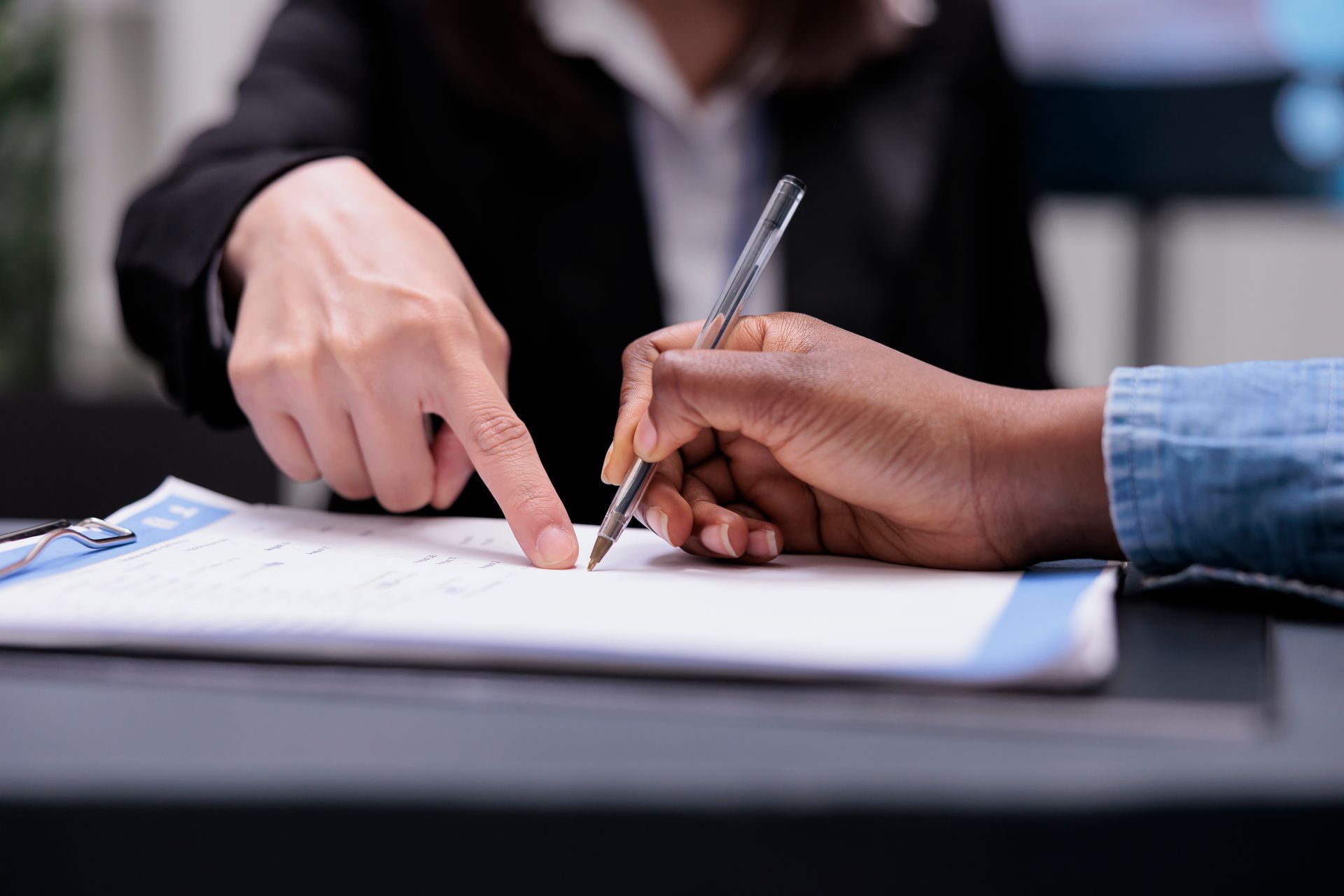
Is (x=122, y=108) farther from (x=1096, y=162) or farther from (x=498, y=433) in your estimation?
(x=498, y=433)

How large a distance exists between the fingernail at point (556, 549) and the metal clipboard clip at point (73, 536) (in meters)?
0.17

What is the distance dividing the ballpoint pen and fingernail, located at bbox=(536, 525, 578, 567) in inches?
0.5

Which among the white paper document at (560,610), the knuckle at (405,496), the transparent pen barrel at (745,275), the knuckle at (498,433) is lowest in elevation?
the knuckle at (405,496)

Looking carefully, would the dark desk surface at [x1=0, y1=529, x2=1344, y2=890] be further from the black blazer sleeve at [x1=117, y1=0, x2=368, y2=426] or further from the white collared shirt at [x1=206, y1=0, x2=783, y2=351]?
the white collared shirt at [x1=206, y1=0, x2=783, y2=351]

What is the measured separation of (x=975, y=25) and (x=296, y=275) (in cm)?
74

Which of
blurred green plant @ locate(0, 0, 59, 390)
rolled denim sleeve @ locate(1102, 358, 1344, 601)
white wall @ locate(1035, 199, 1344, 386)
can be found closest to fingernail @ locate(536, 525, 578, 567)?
rolled denim sleeve @ locate(1102, 358, 1344, 601)

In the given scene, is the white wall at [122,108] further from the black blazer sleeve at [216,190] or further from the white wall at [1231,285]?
the white wall at [1231,285]

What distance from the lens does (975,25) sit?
1.03 m

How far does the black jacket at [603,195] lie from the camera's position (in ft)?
2.71

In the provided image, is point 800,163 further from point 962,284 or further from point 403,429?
point 403,429

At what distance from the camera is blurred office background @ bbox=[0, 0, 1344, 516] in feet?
5.16

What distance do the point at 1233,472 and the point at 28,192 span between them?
1923 mm

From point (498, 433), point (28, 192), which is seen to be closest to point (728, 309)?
point (498, 433)

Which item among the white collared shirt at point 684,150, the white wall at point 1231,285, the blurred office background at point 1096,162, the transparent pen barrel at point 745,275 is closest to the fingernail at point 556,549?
the transparent pen barrel at point 745,275
